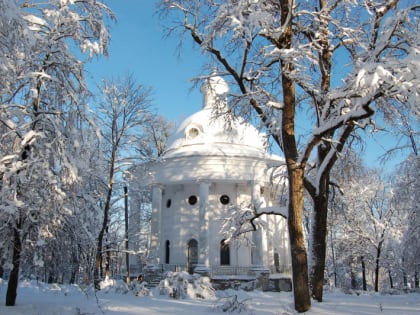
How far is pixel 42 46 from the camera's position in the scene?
953 cm

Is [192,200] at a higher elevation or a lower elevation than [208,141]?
lower

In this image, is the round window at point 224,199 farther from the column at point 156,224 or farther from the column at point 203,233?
the column at point 156,224

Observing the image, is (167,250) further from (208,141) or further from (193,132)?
(193,132)

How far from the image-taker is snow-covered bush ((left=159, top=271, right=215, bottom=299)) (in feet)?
46.9

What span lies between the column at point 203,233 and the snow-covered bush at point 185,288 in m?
5.26

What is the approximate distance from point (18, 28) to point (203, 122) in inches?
868

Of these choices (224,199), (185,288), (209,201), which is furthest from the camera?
(224,199)

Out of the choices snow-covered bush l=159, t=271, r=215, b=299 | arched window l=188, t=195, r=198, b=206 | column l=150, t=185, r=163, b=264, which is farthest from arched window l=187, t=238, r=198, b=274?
snow-covered bush l=159, t=271, r=215, b=299

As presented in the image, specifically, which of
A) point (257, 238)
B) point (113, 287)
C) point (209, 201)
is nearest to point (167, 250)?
point (209, 201)

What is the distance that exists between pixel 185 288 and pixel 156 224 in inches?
418

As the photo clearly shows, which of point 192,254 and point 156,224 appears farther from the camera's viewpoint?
point 156,224

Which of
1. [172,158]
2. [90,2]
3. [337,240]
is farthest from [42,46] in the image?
[337,240]

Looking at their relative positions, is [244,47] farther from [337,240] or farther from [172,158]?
[337,240]

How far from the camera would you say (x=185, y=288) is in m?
15.3
